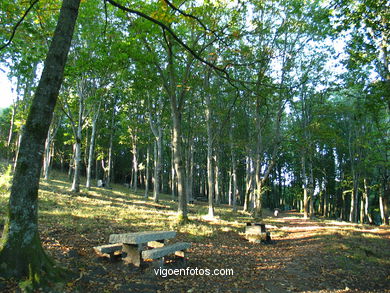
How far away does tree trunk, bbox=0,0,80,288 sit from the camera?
12.7 ft

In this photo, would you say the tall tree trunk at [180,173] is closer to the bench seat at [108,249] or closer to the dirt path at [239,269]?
the dirt path at [239,269]

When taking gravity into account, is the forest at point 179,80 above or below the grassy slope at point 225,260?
above

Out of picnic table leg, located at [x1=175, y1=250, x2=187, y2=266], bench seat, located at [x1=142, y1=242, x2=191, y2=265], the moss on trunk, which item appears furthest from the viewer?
picnic table leg, located at [x1=175, y1=250, x2=187, y2=266]

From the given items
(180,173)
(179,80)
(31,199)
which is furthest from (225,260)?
(179,80)

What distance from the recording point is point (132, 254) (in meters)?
5.79

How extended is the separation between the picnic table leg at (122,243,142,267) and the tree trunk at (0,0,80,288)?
1.69 m

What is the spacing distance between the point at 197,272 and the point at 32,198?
3.96 metres

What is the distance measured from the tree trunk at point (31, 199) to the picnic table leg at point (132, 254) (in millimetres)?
1692

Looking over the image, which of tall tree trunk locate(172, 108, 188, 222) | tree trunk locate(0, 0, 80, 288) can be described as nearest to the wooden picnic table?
tree trunk locate(0, 0, 80, 288)

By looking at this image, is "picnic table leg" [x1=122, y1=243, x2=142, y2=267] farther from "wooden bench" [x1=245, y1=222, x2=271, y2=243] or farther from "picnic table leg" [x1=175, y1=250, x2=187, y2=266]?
"wooden bench" [x1=245, y1=222, x2=271, y2=243]

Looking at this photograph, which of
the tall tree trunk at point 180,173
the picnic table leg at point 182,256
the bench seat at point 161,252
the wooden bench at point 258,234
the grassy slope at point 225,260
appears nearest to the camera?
the grassy slope at point 225,260

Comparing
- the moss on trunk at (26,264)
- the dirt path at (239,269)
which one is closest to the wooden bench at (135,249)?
the dirt path at (239,269)

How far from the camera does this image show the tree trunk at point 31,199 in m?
3.88

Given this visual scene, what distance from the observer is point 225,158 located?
37969 millimetres
